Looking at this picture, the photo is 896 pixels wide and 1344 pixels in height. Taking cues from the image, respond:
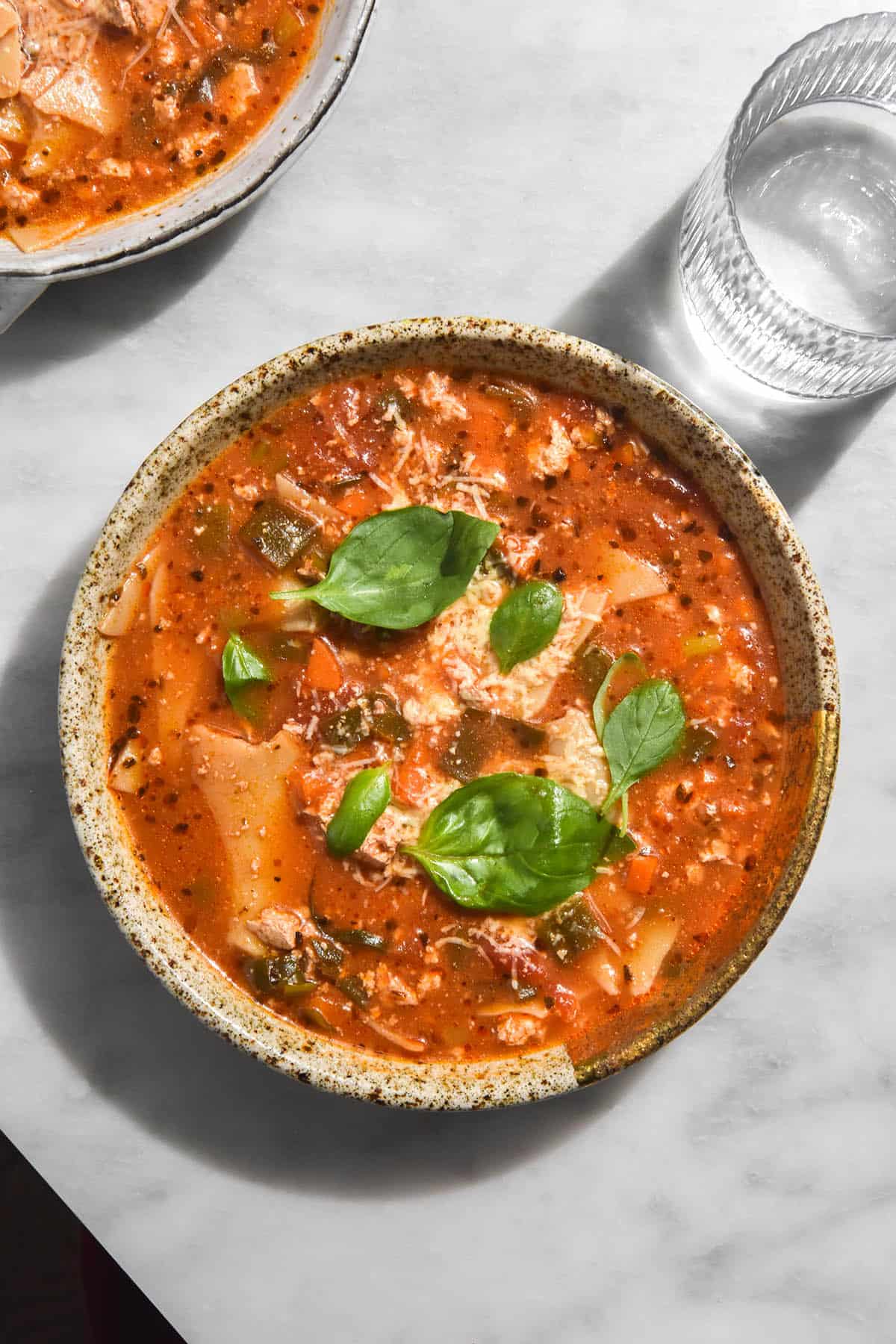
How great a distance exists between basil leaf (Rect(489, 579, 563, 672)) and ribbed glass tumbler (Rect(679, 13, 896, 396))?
0.97m

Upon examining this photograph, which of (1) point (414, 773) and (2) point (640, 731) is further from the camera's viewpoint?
(1) point (414, 773)

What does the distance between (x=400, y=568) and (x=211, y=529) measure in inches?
20.0

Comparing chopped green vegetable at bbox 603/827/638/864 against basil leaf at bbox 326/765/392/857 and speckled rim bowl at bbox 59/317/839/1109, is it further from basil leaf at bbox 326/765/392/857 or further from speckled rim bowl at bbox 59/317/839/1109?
basil leaf at bbox 326/765/392/857

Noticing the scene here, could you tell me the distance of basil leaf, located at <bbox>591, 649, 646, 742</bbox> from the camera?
2.78 meters

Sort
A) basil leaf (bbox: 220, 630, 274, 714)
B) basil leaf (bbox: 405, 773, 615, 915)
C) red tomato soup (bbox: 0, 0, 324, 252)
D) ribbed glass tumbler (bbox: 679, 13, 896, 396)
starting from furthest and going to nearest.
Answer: red tomato soup (bbox: 0, 0, 324, 252) → ribbed glass tumbler (bbox: 679, 13, 896, 396) → basil leaf (bbox: 220, 630, 274, 714) → basil leaf (bbox: 405, 773, 615, 915)

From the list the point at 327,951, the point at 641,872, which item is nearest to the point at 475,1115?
the point at 327,951

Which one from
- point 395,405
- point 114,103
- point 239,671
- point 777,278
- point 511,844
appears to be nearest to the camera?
point 511,844

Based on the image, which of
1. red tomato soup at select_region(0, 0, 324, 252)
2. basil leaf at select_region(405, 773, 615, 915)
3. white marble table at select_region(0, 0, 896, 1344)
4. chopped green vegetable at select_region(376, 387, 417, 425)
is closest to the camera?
basil leaf at select_region(405, 773, 615, 915)

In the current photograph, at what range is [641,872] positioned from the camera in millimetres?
2846

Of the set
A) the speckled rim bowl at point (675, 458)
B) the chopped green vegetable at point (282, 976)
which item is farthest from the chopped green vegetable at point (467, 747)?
the speckled rim bowl at point (675, 458)

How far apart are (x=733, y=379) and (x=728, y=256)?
0.40 meters

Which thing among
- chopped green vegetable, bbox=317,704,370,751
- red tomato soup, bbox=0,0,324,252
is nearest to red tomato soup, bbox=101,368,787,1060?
chopped green vegetable, bbox=317,704,370,751

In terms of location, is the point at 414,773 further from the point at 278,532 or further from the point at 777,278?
the point at 777,278

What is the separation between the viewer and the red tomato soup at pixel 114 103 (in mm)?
3150
